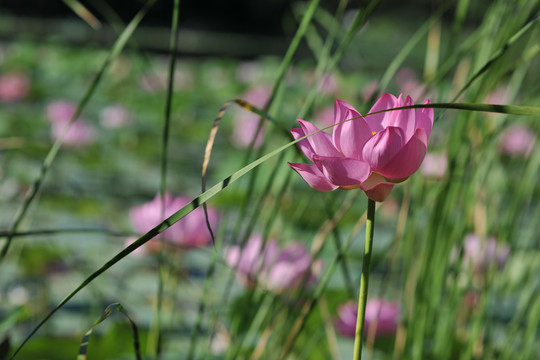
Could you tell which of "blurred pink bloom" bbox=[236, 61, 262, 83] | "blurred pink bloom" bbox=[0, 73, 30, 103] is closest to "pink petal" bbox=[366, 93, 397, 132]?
"blurred pink bloom" bbox=[0, 73, 30, 103]

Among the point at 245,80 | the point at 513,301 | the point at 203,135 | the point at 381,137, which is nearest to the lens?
the point at 381,137

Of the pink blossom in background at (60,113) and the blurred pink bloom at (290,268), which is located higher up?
the pink blossom in background at (60,113)

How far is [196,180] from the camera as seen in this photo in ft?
6.68

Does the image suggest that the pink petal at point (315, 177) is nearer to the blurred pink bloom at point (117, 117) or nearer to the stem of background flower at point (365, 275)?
the stem of background flower at point (365, 275)

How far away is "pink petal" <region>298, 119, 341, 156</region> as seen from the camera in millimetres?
290

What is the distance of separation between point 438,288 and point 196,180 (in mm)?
1503

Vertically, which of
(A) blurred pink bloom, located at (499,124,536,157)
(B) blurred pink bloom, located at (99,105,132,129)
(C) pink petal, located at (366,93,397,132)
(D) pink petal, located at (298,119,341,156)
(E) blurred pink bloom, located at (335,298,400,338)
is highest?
(B) blurred pink bloom, located at (99,105,132,129)

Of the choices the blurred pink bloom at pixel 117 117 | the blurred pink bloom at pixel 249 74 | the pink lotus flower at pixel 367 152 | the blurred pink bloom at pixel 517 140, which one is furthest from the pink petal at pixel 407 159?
the blurred pink bloom at pixel 249 74

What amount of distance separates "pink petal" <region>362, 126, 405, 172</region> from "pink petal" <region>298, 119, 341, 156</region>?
0.02 m

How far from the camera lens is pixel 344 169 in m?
0.27

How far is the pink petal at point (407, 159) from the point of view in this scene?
266 mm

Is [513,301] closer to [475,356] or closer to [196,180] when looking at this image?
[475,356]

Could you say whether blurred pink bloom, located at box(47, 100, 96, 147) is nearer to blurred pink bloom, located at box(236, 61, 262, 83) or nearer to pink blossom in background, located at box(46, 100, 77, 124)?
pink blossom in background, located at box(46, 100, 77, 124)

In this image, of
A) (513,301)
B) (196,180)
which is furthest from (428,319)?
(196,180)
